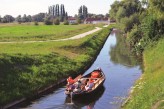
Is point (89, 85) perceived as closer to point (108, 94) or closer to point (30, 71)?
point (108, 94)

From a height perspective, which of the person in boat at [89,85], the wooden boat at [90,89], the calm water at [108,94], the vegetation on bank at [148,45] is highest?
the vegetation on bank at [148,45]

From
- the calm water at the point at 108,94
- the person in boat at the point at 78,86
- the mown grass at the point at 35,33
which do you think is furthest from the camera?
the mown grass at the point at 35,33

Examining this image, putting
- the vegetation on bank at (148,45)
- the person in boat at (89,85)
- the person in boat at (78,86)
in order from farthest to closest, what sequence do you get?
the person in boat at (89,85)
the person in boat at (78,86)
the vegetation on bank at (148,45)

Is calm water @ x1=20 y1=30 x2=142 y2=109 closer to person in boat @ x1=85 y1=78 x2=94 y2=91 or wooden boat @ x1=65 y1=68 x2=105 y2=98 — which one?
wooden boat @ x1=65 y1=68 x2=105 y2=98

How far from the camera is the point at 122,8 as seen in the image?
125 m

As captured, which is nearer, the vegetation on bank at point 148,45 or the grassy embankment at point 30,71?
the vegetation on bank at point 148,45

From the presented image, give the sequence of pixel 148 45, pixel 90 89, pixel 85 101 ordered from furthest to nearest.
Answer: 1. pixel 148 45
2. pixel 90 89
3. pixel 85 101

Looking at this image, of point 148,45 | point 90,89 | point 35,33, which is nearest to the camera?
point 90,89

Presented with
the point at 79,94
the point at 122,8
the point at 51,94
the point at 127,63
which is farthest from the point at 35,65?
the point at 122,8

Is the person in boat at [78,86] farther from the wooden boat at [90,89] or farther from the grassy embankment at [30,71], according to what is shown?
the grassy embankment at [30,71]

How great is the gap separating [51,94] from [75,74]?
940cm

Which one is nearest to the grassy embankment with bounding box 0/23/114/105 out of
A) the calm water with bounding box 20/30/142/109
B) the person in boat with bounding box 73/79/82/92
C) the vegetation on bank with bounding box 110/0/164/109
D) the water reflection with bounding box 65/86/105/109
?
the calm water with bounding box 20/30/142/109

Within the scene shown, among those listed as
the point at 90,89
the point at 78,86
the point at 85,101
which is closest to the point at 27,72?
the point at 78,86

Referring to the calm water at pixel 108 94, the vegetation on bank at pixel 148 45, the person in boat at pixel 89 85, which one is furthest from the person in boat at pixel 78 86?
the vegetation on bank at pixel 148 45
